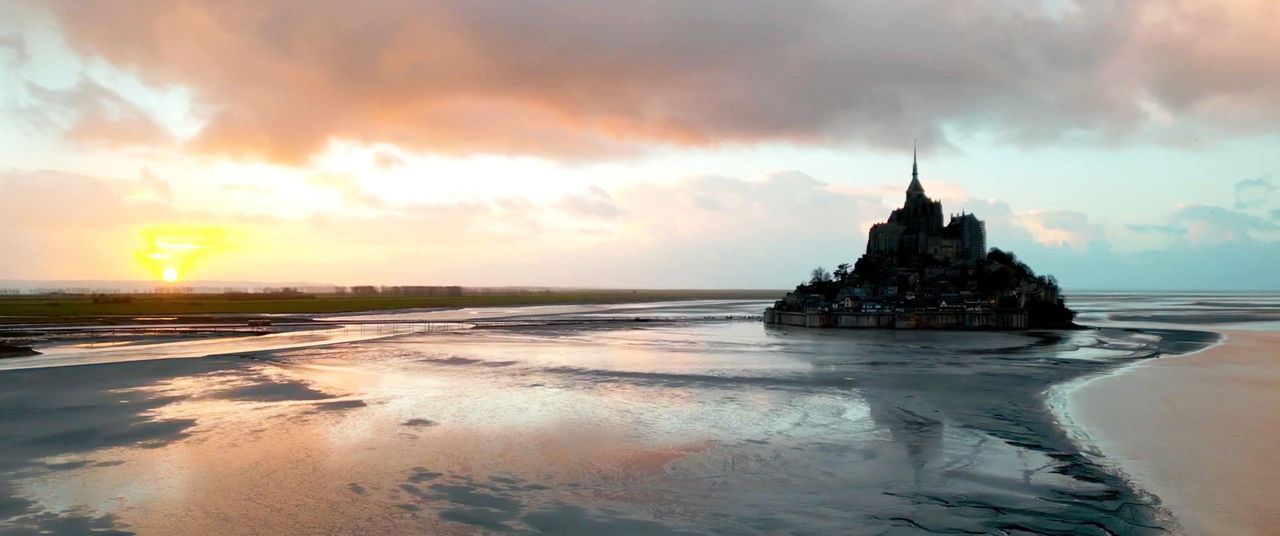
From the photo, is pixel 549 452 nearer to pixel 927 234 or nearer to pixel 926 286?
pixel 926 286

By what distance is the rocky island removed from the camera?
7200cm

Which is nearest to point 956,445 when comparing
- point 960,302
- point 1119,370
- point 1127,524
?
point 1127,524

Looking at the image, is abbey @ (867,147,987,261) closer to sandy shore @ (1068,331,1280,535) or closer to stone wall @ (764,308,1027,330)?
stone wall @ (764,308,1027,330)

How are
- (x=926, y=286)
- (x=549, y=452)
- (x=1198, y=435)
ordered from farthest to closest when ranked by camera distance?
(x=926, y=286) → (x=1198, y=435) → (x=549, y=452)

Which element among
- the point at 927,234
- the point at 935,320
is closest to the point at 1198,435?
the point at 935,320

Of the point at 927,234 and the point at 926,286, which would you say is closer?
the point at 926,286

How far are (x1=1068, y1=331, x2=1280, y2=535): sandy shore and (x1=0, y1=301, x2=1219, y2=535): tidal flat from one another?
2.56 ft

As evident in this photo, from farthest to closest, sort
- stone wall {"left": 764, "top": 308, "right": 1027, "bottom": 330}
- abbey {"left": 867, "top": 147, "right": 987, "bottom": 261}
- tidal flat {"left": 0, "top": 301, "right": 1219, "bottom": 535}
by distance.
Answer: abbey {"left": 867, "top": 147, "right": 987, "bottom": 261} → stone wall {"left": 764, "top": 308, "right": 1027, "bottom": 330} → tidal flat {"left": 0, "top": 301, "right": 1219, "bottom": 535}

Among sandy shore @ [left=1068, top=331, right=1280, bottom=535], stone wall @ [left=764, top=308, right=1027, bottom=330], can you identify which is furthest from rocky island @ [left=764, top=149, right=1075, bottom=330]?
sandy shore @ [left=1068, top=331, right=1280, bottom=535]

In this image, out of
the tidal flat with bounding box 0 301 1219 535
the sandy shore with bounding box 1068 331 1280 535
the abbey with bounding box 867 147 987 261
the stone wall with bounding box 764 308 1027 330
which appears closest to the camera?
the tidal flat with bounding box 0 301 1219 535

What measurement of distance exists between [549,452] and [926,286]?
79.4 metres

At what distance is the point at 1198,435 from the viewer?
59.1ft

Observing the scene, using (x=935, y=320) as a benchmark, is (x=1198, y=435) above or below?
below

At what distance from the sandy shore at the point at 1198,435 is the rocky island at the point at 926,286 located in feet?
125
